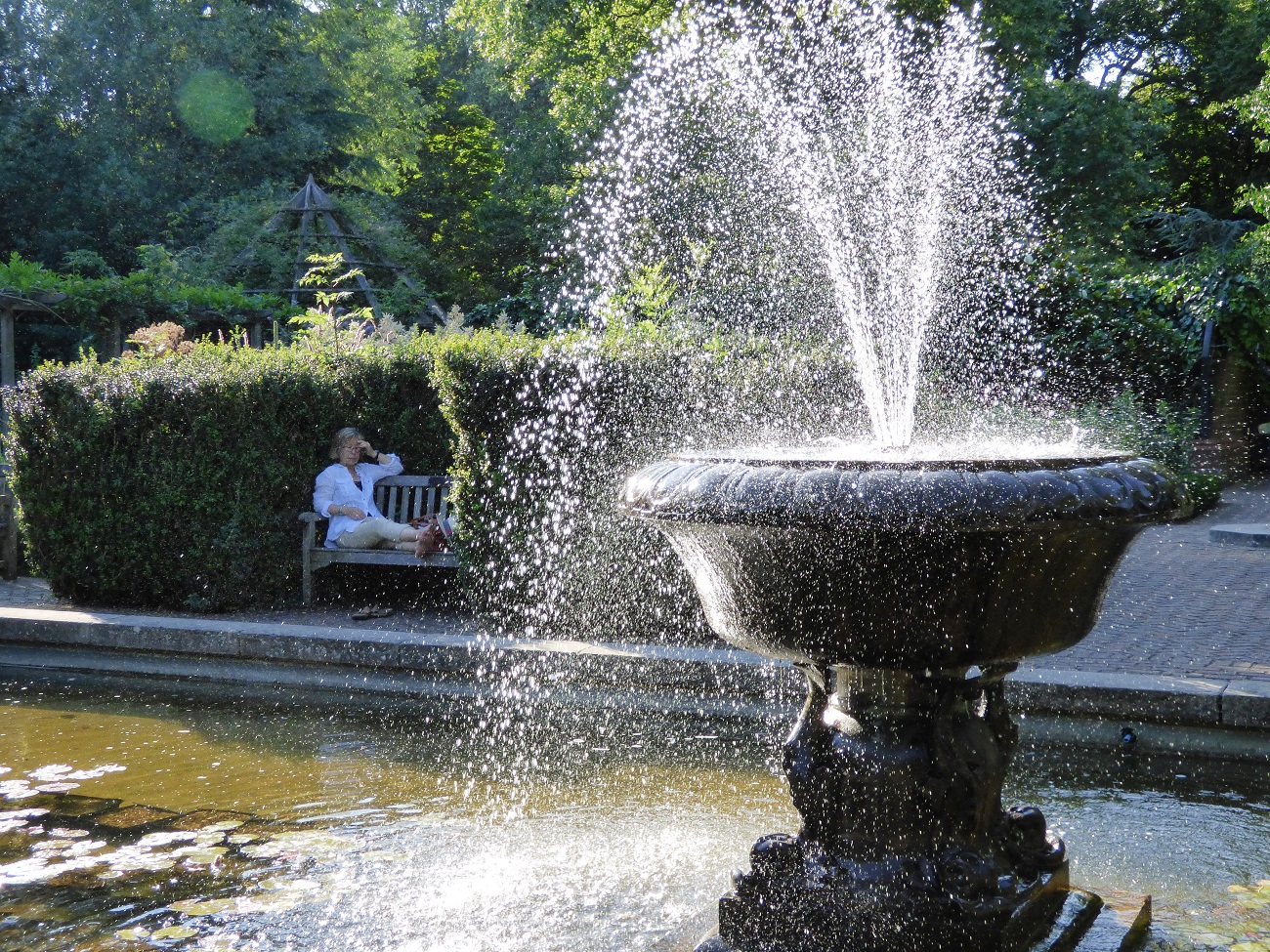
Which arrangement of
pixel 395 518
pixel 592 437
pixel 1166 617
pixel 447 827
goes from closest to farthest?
pixel 447 827
pixel 592 437
pixel 1166 617
pixel 395 518

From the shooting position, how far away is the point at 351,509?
779 centimetres

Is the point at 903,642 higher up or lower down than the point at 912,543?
lower down

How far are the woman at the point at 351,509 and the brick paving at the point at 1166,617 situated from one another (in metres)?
0.47

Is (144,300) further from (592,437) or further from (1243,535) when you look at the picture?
(1243,535)

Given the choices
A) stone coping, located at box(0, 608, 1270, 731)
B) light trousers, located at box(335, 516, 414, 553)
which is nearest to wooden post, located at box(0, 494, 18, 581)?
stone coping, located at box(0, 608, 1270, 731)

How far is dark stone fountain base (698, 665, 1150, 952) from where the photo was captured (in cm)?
283

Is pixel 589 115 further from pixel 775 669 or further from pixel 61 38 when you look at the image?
pixel 775 669

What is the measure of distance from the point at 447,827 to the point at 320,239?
67.9 ft

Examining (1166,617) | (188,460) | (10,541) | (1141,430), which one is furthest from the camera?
(1141,430)

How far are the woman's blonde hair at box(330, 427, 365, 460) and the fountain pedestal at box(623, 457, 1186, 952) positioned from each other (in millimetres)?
5077

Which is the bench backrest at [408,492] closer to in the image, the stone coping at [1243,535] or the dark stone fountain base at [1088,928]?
the dark stone fountain base at [1088,928]

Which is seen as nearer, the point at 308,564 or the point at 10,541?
the point at 308,564

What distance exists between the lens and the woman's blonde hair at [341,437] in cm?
789

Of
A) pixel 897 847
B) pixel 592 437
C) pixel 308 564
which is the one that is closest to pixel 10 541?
pixel 308 564
